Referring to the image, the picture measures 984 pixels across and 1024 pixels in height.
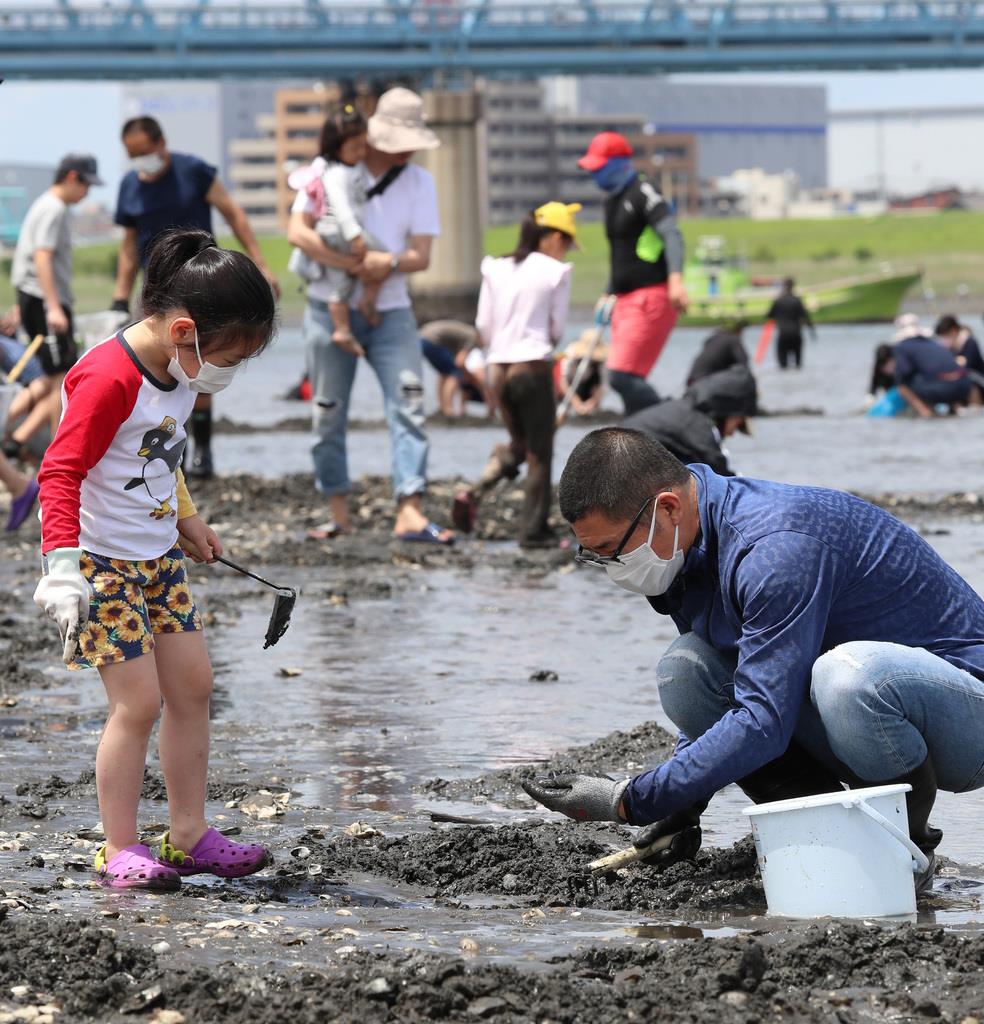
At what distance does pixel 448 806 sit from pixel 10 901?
55.2 inches

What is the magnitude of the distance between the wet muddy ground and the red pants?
203 cm

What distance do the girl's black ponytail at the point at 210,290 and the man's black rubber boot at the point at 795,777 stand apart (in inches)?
59.3

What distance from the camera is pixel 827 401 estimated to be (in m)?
24.9

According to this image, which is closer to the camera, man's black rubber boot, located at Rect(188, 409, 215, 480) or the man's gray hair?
the man's gray hair

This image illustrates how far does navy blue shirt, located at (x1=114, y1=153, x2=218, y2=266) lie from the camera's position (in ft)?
34.2

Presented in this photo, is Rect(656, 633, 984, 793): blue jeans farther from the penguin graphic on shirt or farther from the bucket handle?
the penguin graphic on shirt

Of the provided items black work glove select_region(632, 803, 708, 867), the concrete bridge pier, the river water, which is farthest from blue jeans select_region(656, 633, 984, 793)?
the concrete bridge pier

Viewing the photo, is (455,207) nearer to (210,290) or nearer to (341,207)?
(341,207)

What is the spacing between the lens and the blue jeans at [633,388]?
10953 millimetres

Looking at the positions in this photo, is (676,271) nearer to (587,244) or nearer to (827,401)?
(827,401)

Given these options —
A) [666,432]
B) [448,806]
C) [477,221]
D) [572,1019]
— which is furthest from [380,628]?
[477,221]

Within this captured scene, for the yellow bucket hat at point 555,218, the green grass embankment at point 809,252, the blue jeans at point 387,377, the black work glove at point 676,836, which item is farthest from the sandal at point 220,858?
the green grass embankment at point 809,252

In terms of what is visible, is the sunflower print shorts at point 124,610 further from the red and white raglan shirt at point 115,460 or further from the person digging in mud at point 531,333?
the person digging in mud at point 531,333

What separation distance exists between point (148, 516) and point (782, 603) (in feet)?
4.79
